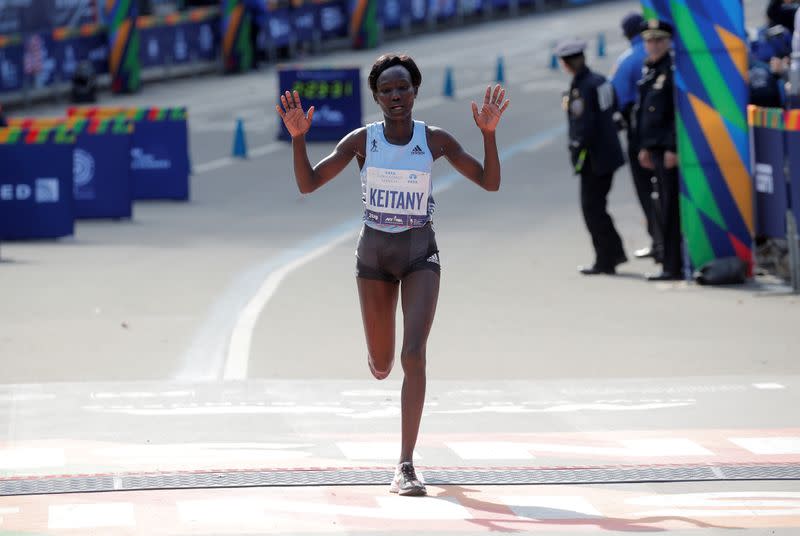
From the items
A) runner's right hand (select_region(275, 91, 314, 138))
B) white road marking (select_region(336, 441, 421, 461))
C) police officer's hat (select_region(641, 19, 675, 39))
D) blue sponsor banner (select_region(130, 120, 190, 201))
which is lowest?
blue sponsor banner (select_region(130, 120, 190, 201))

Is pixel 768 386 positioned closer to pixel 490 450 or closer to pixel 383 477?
pixel 490 450

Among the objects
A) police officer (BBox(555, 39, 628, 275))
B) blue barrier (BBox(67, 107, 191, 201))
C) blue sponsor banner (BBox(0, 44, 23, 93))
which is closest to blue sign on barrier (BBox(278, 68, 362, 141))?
blue barrier (BBox(67, 107, 191, 201))

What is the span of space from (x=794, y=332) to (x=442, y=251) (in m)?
5.03

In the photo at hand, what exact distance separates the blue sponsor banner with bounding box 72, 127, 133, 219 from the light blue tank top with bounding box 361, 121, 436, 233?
11752 millimetres

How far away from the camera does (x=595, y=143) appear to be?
14.6 m

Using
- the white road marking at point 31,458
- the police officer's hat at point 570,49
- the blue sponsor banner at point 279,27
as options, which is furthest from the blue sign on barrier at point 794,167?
the blue sponsor banner at point 279,27

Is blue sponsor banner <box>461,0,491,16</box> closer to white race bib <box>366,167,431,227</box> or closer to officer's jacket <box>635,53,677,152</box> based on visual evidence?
officer's jacket <box>635,53,677,152</box>

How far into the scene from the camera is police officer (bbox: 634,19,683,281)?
14203 mm

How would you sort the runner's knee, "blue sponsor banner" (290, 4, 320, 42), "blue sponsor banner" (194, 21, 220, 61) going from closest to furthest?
the runner's knee → "blue sponsor banner" (194, 21, 220, 61) → "blue sponsor banner" (290, 4, 320, 42)

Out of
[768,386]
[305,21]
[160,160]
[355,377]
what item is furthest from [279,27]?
[768,386]

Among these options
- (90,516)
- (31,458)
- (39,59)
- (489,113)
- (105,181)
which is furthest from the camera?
(39,59)

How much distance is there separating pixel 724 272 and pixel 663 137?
1261mm

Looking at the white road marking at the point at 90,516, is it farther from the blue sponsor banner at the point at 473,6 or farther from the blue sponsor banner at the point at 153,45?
the blue sponsor banner at the point at 473,6

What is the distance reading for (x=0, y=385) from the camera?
1012cm
